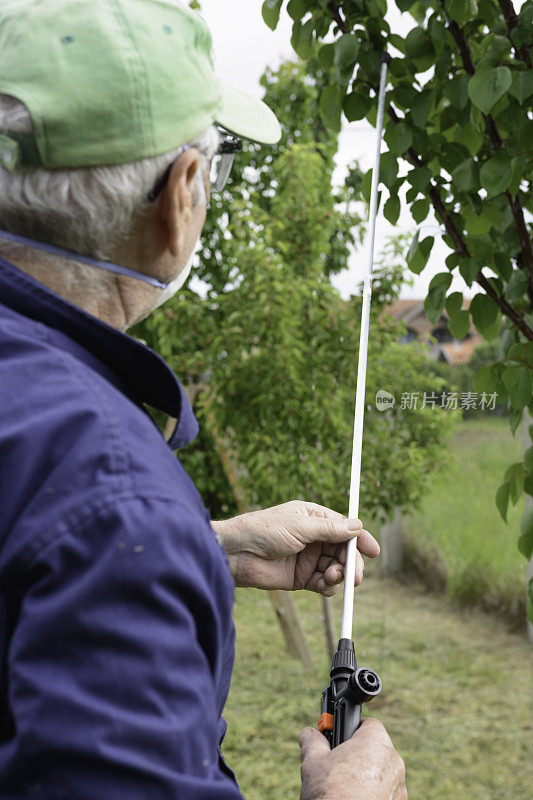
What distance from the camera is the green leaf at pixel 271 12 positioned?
70.7 inches

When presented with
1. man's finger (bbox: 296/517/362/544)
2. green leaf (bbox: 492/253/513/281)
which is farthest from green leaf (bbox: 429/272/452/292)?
man's finger (bbox: 296/517/362/544)

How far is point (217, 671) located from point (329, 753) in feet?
0.78

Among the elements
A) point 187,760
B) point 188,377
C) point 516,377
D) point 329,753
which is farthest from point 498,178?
point 188,377

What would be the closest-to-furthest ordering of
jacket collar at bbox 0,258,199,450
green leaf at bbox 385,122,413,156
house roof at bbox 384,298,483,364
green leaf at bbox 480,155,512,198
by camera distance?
1. jacket collar at bbox 0,258,199,450
2. green leaf at bbox 480,155,512,198
3. green leaf at bbox 385,122,413,156
4. house roof at bbox 384,298,483,364

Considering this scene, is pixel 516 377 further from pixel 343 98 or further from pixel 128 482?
pixel 128 482

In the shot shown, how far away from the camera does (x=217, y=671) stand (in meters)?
0.74

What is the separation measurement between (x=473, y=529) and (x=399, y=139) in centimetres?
234

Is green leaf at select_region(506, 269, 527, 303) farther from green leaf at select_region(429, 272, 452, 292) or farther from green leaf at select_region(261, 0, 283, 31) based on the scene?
green leaf at select_region(261, 0, 283, 31)

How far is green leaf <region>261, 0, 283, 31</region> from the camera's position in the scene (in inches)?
70.7

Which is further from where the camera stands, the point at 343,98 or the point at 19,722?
the point at 343,98

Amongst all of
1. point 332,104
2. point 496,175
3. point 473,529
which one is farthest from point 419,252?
point 473,529

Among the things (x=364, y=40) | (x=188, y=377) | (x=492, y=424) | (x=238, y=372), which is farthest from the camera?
(x=188, y=377)

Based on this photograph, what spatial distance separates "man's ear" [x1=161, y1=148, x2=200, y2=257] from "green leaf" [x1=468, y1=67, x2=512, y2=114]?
828 mm

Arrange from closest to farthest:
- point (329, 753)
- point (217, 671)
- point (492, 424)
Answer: point (217, 671)
point (329, 753)
point (492, 424)
